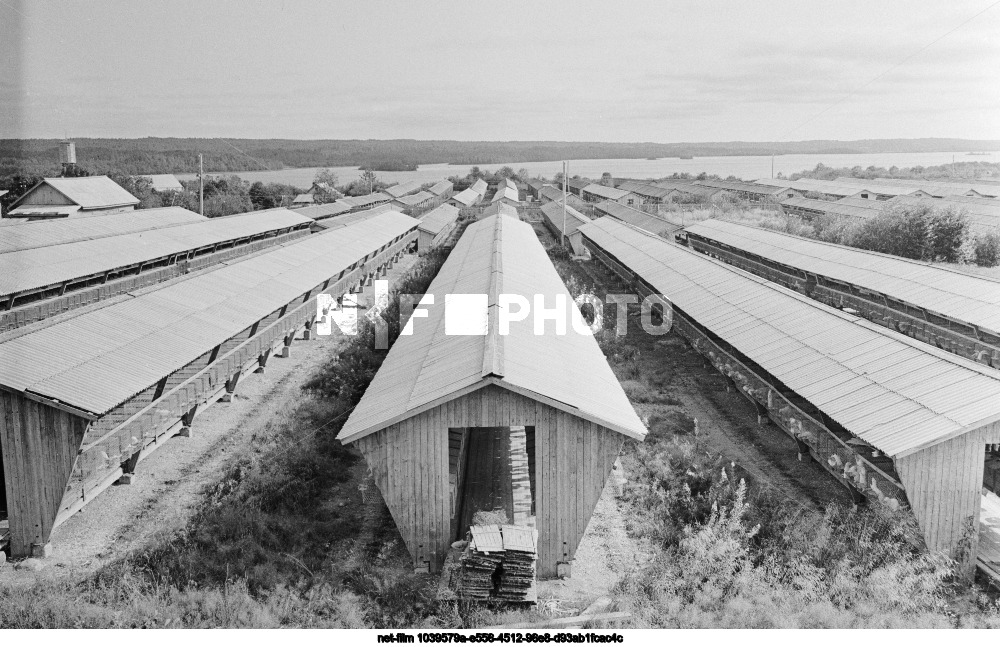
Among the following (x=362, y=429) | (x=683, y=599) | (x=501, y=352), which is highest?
(x=501, y=352)

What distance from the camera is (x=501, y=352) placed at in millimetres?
12492

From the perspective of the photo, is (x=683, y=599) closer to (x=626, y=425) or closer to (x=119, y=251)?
(x=626, y=425)

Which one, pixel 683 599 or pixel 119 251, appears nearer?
pixel 683 599

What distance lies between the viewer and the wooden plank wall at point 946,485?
11445 millimetres

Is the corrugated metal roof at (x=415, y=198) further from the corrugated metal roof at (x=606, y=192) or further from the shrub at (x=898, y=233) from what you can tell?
the shrub at (x=898, y=233)

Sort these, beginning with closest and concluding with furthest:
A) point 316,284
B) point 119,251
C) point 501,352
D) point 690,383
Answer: point 501,352 < point 690,383 < point 316,284 < point 119,251

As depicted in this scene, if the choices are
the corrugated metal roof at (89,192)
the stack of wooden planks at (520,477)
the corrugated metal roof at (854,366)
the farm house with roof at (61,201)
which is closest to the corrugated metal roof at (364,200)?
the corrugated metal roof at (89,192)

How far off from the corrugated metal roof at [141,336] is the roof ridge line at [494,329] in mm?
5403

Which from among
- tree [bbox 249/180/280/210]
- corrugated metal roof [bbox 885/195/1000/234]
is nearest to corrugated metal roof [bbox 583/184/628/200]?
tree [bbox 249/180/280/210]

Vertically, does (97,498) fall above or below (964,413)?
below

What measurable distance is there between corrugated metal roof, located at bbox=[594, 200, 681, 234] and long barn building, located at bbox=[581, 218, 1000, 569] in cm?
2513

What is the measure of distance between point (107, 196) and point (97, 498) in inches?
1640

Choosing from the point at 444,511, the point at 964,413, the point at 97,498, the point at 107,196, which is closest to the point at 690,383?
the point at 964,413

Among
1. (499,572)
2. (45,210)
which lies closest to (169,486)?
(499,572)
